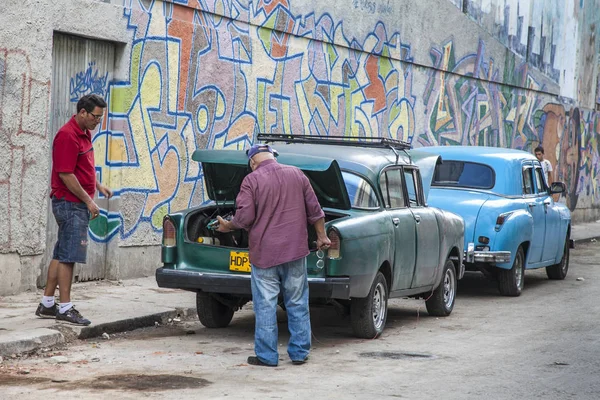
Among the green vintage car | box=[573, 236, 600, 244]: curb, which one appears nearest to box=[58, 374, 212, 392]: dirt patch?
the green vintage car

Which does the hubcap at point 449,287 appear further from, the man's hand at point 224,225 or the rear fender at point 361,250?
the man's hand at point 224,225

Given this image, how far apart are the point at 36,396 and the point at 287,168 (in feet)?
8.76

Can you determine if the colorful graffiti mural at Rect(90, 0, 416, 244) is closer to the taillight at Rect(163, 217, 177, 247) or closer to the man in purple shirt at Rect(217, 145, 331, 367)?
the taillight at Rect(163, 217, 177, 247)

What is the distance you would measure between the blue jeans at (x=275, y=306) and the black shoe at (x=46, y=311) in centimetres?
220

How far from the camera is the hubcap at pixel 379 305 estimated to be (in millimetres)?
9664

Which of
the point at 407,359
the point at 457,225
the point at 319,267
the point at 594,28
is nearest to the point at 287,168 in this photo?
the point at 319,267

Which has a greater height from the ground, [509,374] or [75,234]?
[75,234]

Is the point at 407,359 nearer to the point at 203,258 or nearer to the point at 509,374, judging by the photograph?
the point at 509,374

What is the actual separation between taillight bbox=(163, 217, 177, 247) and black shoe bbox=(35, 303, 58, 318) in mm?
1142

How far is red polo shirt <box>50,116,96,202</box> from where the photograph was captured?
29.8 ft

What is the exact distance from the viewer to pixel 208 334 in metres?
9.73

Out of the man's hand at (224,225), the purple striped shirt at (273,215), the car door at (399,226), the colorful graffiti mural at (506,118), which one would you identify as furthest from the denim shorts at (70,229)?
the colorful graffiti mural at (506,118)

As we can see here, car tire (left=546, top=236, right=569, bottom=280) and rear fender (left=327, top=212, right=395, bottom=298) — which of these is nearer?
rear fender (left=327, top=212, right=395, bottom=298)

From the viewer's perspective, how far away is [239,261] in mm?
9180
